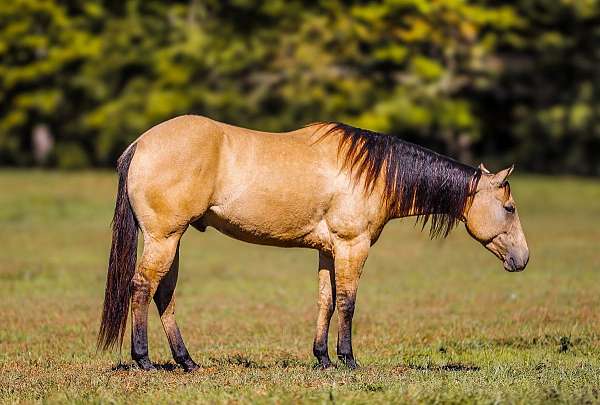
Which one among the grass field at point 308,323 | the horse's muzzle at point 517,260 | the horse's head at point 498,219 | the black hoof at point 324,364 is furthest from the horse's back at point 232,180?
the horse's muzzle at point 517,260

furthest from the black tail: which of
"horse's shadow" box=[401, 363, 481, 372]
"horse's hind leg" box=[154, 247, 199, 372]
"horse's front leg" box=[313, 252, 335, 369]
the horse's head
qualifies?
the horse's head

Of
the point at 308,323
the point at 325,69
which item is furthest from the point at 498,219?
the point at 325,69

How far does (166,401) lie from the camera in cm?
750

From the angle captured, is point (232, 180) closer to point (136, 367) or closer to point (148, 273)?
point (148, 273)

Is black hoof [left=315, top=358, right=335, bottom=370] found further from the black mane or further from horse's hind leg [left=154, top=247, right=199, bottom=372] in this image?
the black mane

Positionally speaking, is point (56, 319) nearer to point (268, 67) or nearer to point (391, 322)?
point (391, 322)

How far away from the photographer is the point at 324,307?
9609mm

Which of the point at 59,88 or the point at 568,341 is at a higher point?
the point at 59,88

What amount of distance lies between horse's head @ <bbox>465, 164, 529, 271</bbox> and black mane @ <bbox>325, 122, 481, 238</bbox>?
10 centimetres

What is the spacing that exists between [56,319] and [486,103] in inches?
1052

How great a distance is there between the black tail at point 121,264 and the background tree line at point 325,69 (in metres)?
24.9

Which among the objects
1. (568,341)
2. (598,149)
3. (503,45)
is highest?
(503,45)

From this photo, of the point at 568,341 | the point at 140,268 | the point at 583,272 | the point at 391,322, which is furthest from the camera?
the point at 583,272

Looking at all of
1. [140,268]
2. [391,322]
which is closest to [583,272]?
[391,322]
